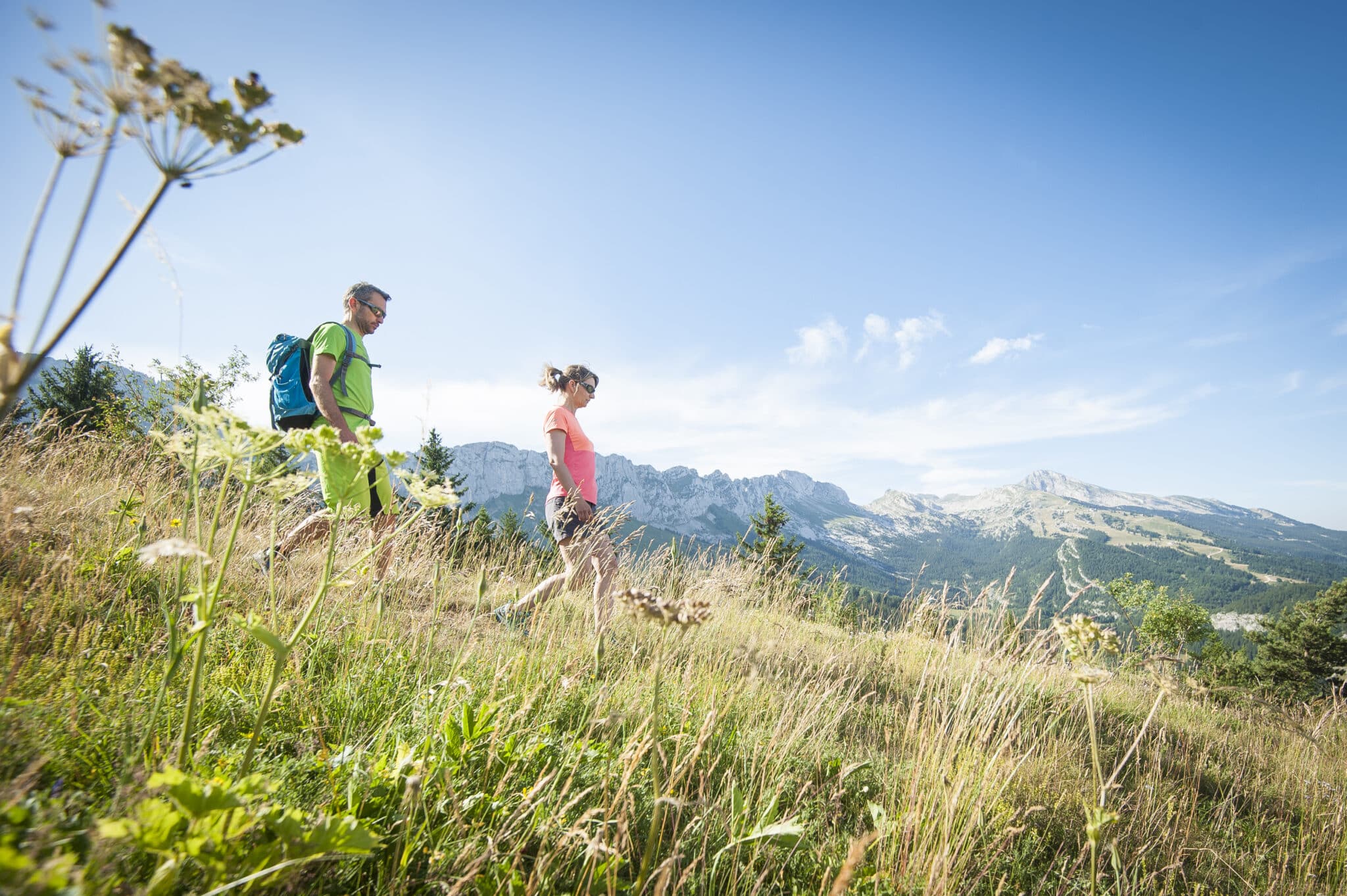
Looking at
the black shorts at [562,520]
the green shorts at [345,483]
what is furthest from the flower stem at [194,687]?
the black shorts at [562,520]

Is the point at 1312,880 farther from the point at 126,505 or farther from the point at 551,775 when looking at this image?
the point at 126,505

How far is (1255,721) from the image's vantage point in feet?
22.5

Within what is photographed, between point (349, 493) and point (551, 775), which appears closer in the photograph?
point (349, 493)

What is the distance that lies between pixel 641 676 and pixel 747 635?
2584 millimetres

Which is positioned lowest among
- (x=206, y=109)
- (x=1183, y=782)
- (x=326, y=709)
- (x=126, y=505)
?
(x=1183, y=782)

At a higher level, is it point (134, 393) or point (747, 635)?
point (134, 393)

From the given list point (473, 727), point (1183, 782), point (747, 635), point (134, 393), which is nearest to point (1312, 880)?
point (1183, 782)

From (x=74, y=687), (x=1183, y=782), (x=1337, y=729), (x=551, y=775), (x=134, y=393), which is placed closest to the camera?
(x=74, y=687)

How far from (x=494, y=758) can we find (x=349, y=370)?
3625mm

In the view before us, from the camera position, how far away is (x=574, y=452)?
5066mm

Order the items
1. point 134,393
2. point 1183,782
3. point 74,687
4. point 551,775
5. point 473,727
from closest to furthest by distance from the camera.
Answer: point 74,687 → point 473,727 → point 551,775 → point 1183,782 → point 134,393

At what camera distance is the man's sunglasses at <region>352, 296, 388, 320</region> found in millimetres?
4575

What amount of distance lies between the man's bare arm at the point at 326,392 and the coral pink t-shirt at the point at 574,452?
5.61ft

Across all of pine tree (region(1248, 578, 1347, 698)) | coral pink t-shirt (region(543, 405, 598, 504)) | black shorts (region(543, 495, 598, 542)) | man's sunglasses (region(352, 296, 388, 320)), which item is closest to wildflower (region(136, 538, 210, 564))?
black shorts (region(543, 495, 598, 542))
